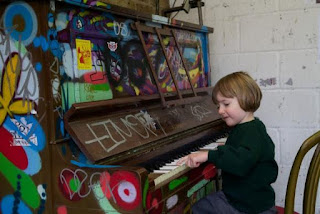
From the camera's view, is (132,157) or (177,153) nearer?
(132,157)

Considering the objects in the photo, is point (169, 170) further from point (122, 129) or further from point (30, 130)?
point (30, 130)

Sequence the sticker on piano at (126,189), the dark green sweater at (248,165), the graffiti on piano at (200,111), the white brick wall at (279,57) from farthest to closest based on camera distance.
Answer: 1. the white brick wall at (279,57)
2. the graffiti on piano at (200,111)
3. the dark green sweater at (248,165)
4. the sticker on piano at (126,189)

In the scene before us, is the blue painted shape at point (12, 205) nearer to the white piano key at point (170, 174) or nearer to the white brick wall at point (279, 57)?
the white piano key at point (170, 174)

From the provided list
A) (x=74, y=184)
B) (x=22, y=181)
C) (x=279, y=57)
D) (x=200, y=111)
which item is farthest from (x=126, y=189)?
(x=279, y=57)

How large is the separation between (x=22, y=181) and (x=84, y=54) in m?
0.49

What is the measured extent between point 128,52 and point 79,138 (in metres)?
0.52

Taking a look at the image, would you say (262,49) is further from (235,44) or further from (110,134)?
(110,134)

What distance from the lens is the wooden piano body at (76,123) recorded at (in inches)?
47.8

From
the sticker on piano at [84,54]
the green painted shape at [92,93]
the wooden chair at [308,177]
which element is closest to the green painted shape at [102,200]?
the green painted shape at [92,93]

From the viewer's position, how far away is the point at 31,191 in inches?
51.9

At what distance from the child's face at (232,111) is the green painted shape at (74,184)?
0.61 meters

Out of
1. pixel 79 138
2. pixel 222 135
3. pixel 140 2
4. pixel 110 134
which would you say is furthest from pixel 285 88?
pixel 79 138

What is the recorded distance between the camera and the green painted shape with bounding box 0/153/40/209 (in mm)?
1312

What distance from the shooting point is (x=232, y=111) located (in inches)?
57.0
